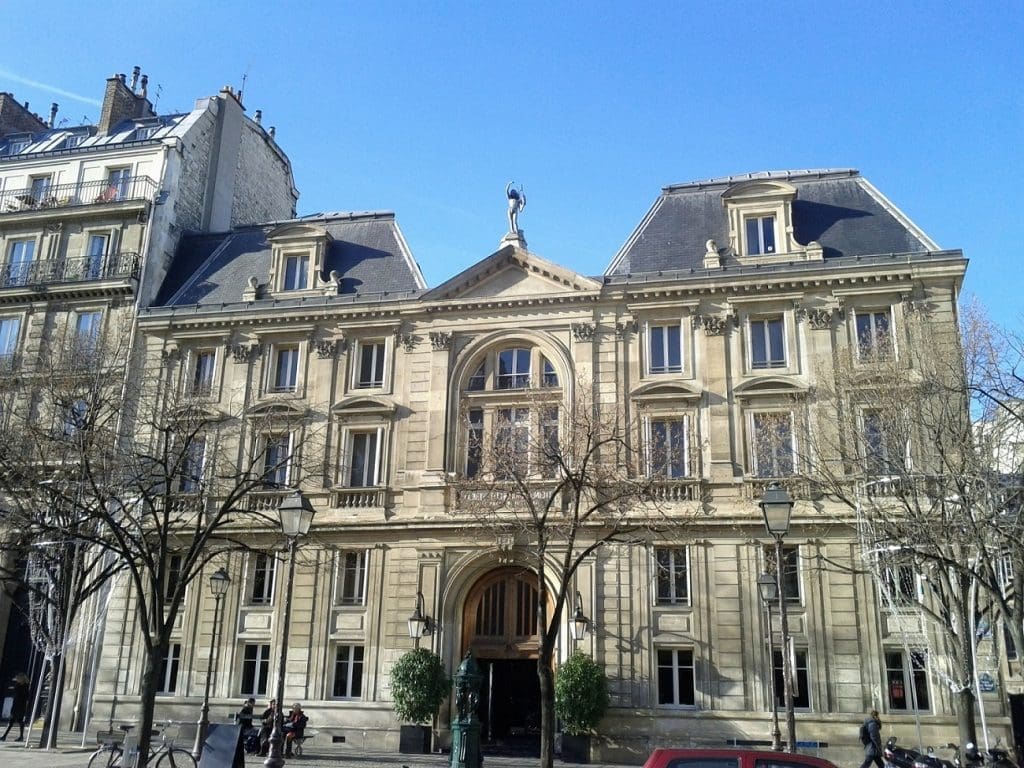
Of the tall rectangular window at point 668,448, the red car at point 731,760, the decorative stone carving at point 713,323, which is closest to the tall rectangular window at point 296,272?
the tall rectangular window at point 668,448

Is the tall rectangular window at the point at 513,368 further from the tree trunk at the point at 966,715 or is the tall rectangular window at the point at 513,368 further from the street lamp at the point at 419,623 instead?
the tree trunk at the point at 966,715

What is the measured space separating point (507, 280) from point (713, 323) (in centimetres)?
684

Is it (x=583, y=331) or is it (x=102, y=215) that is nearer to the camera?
(x=583, y=331)

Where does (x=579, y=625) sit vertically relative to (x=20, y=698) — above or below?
above

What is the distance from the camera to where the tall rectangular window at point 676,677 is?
26484mm

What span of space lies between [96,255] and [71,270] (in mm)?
1069

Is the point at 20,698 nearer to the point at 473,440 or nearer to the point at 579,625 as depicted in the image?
the point at 473,440

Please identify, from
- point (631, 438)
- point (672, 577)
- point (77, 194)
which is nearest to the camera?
point (672, 577)

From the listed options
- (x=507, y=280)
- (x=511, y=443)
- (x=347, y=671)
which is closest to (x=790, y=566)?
(x=511, y=443)

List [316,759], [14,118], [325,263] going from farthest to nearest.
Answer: [14,118], [325,263], [316,759]

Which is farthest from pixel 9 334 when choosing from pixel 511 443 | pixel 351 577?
pixel 511 443

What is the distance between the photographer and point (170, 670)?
29.9m

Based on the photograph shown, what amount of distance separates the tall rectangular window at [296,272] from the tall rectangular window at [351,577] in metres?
9.99

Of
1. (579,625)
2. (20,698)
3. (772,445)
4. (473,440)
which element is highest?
(473,440)
